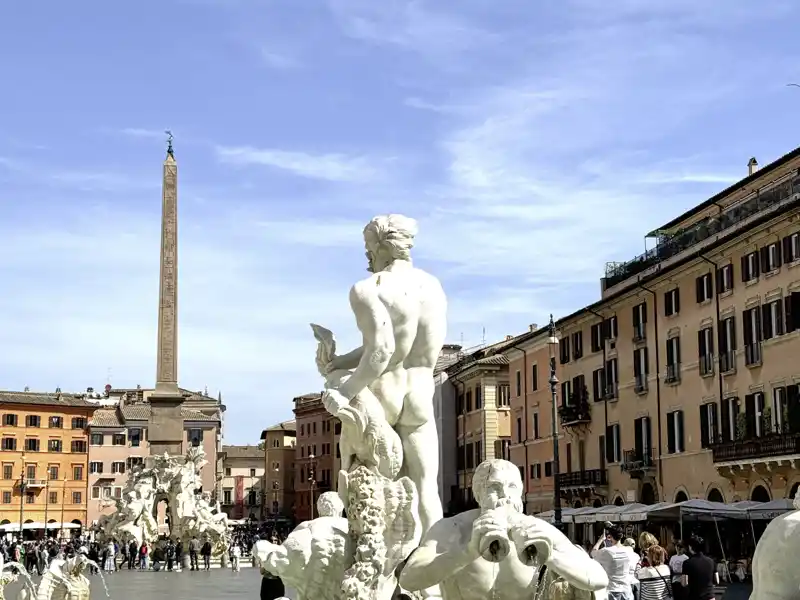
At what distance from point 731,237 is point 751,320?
112 inches

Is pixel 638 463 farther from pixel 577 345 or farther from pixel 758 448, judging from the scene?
pixel 758 448

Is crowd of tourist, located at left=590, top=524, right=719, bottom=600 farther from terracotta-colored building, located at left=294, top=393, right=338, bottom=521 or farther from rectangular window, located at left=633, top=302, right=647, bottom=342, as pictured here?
terracotta-colored building, located at left=294, top=393, right=338, bottom=521

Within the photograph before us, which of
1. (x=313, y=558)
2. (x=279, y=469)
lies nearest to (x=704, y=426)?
(x=313, y=558)

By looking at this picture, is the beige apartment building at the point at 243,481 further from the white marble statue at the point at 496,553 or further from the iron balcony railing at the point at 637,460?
the white marble statue at the point at 496,553

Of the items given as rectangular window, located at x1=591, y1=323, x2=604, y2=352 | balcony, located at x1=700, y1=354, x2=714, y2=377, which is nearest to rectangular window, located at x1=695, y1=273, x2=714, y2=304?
balcony, located at x1=700, y1=354, x2=714, y2=377

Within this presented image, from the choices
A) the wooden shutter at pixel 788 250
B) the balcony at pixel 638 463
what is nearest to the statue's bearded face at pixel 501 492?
the wooden shutter at pixel 788 250

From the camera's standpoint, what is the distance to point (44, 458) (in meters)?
107

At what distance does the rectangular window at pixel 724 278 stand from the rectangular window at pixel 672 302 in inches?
141

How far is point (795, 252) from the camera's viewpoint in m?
40.4

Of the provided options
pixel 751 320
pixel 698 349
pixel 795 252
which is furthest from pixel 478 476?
pixel 698 349

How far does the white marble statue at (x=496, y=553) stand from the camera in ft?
15.4

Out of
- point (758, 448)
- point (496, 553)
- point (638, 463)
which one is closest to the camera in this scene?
point (496, 553)

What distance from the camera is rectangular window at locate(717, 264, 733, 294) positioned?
45.1 metres

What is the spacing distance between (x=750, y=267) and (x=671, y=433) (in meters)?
8.77
